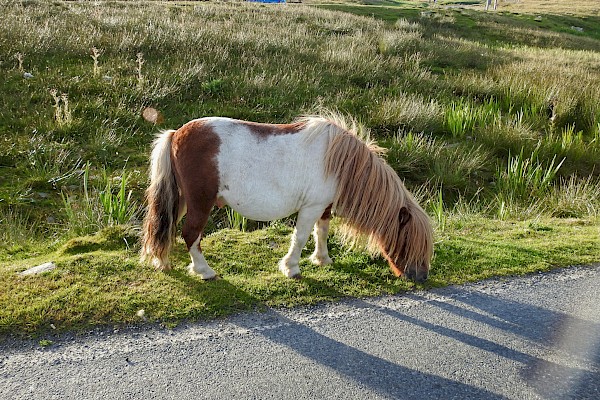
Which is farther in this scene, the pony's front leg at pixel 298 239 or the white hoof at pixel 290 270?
the white hoof at pixel 290 270

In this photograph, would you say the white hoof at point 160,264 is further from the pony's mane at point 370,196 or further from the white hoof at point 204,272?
the pony's mane at point 370,196

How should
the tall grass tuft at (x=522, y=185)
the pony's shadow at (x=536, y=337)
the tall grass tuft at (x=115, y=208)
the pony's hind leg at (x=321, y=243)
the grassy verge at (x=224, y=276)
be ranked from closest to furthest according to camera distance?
the pony's shadow at (x=536, y=337) → the grassy verge at (x=224, y=276) → the pony's hind leg at (x=321, y=243) → the tall grass tuft at (x=115, y=208) → the tall grass tuft at (x=522, y=185)

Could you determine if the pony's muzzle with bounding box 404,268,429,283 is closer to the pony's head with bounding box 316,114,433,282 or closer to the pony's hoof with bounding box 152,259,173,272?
the pony's head with bounding box 316,114,433,282

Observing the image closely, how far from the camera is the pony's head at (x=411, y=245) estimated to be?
3799 mm

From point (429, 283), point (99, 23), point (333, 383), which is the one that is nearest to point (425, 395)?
point (333, 383)

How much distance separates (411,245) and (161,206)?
2.02 m

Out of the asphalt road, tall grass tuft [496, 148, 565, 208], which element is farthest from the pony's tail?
tall grass tuft [496, 148, 565, 208]

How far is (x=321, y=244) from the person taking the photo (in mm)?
4254

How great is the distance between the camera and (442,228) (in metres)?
5.29

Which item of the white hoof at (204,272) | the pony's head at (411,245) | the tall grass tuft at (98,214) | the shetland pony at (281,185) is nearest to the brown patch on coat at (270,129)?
the shetland pony at (281,185)

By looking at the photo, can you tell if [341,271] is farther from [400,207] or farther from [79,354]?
[79,354]

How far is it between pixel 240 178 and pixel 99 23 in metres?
10.0

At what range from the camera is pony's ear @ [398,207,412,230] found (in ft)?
12.5

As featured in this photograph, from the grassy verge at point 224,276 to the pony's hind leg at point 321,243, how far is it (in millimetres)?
79
